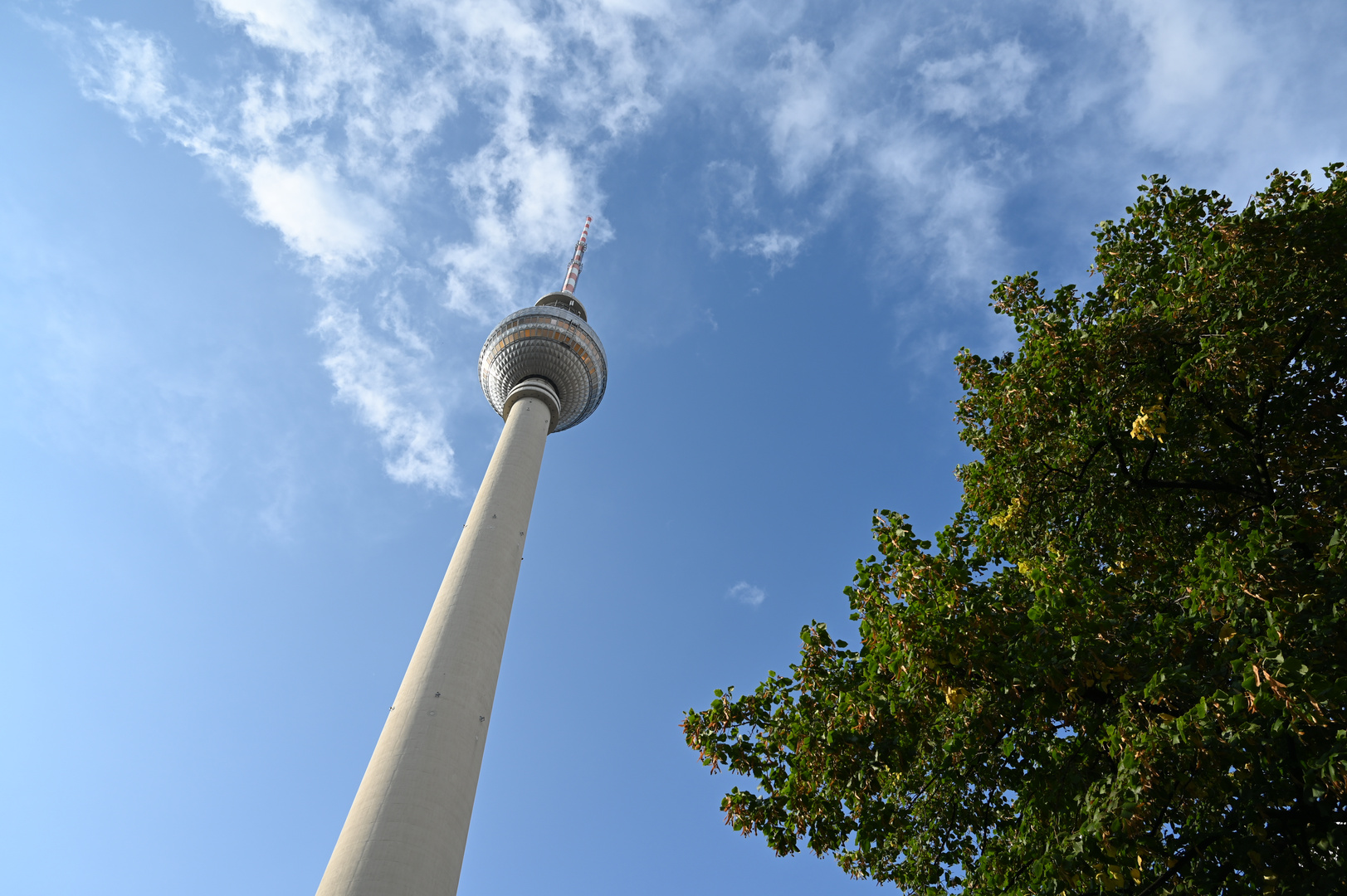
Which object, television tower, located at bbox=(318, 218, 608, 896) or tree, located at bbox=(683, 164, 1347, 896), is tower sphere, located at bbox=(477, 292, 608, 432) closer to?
television tower, located at bbox=(318, 218, 608, 896)

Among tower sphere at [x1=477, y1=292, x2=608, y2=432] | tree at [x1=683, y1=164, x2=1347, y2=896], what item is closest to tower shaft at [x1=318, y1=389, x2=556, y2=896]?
tower sphere at [x1=477, y1=292, x2=608, y2=432]

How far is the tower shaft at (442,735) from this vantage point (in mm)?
24703

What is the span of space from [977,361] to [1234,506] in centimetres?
541

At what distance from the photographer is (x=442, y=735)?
28.6 metres

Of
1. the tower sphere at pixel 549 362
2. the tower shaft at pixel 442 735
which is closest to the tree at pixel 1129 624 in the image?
the tower shaft at pixel 442 735

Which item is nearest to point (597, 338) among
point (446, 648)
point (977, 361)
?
point (446, 648)

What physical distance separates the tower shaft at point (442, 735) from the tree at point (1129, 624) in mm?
16479

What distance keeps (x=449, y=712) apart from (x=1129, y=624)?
24.3 m

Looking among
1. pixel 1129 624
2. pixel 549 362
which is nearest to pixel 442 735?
pixel 1129 624

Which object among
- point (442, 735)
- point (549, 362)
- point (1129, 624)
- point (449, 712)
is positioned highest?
point (549, 362)

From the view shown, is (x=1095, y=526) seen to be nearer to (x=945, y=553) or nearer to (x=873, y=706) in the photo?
(x=945, y=553)

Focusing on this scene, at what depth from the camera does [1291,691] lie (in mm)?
8039

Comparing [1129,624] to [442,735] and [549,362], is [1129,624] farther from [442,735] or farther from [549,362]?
[549,362]

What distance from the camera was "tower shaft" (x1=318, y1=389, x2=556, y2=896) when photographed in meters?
24.7
